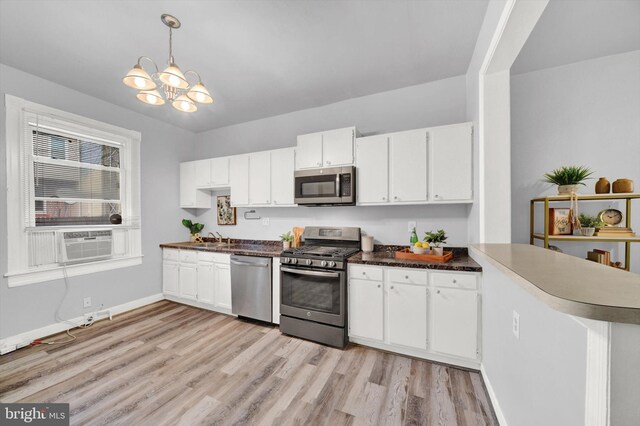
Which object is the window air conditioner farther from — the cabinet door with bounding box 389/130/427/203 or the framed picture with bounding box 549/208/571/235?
the framed picture with bounding box 549/208/571/235

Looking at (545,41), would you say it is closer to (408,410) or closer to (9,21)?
(408,410)

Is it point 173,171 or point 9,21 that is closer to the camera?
point 9,21

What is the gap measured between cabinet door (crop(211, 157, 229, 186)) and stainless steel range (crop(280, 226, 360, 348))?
170 cm

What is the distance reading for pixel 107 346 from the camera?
2467 mm

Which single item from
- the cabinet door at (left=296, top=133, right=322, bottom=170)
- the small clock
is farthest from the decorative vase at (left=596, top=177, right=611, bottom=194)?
the cabinet door at (left=296, top=133, right=322, bottom=170)

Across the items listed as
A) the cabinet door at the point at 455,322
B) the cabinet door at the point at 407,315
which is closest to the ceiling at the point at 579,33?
the cabinet door at the point at 455,322

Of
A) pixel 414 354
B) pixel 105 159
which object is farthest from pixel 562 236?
pixel 105 159

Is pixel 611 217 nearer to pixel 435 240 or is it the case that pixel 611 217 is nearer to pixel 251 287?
pixel 435 240

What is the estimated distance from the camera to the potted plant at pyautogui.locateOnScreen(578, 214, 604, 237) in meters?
2.07

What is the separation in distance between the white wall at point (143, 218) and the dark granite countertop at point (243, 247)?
0.46 m

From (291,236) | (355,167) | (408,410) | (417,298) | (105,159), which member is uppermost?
(105,159)

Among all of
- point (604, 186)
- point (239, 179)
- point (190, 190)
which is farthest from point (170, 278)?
point (604, 186)

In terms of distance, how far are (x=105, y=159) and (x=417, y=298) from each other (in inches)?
165

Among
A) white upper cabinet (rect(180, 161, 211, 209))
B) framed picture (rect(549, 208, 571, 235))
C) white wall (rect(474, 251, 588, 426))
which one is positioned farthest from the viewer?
white upper cabinet (rect(180, 161, 211, 209))
